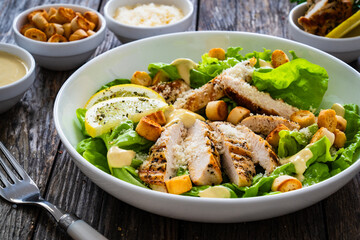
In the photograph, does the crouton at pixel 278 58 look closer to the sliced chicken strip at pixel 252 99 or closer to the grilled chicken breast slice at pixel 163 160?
the sliced chicken strip at pixel 252 99

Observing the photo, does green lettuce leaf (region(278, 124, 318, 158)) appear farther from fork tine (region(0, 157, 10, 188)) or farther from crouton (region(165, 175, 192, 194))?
fork tine (region(0, 157, 10, 188))

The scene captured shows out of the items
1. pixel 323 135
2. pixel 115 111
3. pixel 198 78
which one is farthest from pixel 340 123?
pixel 115 111

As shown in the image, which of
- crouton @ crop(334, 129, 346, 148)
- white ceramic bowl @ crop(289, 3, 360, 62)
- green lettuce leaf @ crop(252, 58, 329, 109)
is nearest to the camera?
crouton @ crop(334, 129, 346, 148)

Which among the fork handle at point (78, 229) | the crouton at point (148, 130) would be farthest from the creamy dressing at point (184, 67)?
the fork handle at point (78, 229)

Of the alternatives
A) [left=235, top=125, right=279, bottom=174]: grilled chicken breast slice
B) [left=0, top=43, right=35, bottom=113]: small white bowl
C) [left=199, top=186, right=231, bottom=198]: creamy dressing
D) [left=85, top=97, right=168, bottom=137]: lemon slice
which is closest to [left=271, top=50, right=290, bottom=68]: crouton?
[left=235, top=125, right=279, bottom=174]: grilled chicken breast slice

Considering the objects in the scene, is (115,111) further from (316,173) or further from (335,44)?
(335,44)

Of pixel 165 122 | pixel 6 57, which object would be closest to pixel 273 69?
pixel 165 122
